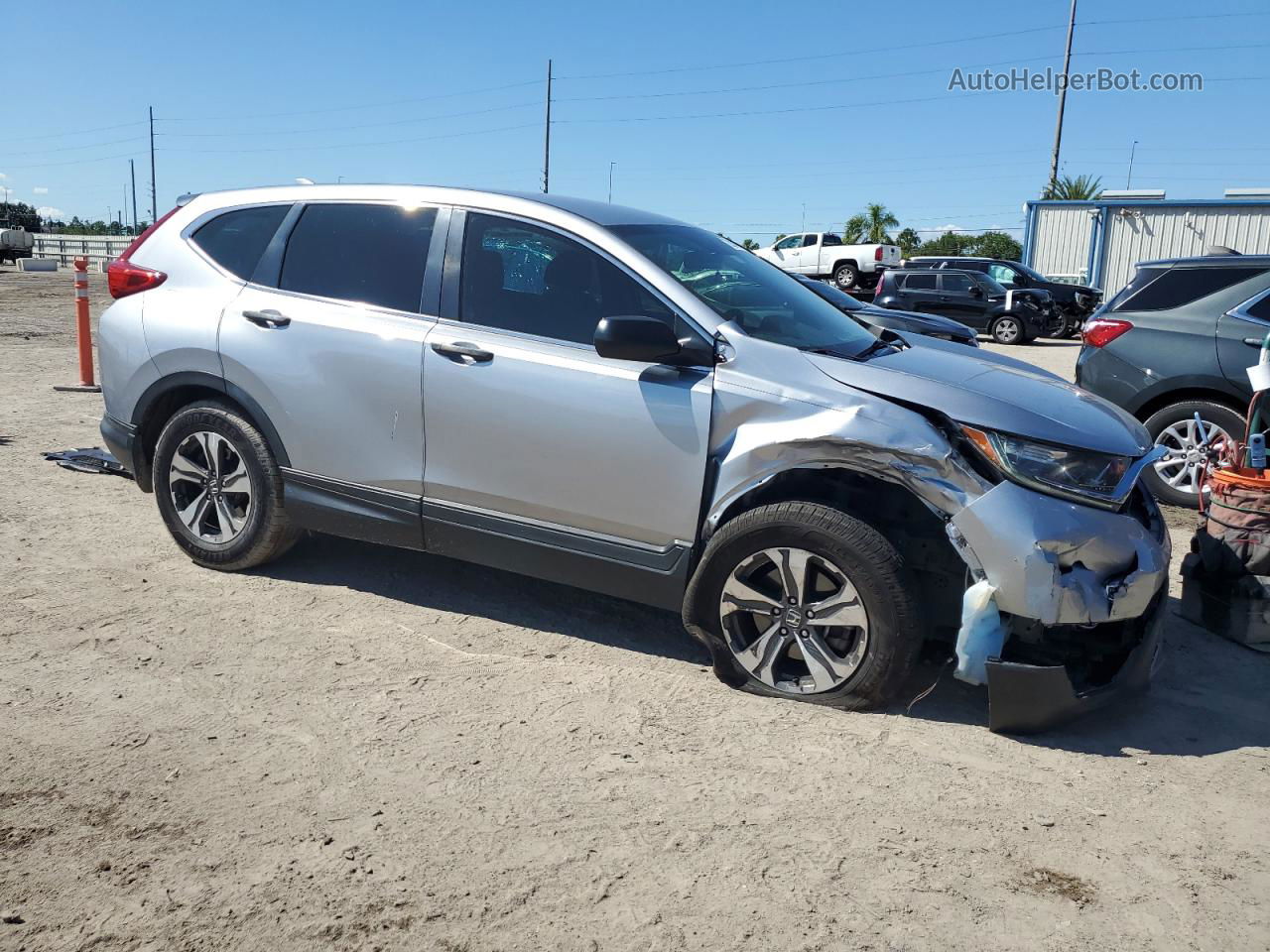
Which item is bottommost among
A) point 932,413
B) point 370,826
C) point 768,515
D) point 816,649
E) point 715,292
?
point 370,826

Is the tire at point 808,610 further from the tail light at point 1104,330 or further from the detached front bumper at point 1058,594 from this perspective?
the tail light at point 1104,330

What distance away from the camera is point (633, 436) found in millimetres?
4023

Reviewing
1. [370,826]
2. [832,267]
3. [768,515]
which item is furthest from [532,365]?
[832,267]

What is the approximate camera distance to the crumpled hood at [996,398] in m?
3.68

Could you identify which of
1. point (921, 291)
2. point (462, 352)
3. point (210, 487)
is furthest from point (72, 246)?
point (462, 352)

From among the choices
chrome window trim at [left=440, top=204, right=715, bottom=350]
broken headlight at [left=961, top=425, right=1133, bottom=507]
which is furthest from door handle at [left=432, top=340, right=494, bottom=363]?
broken headlight at [left=961, top=425, right=1133, bottom=507]

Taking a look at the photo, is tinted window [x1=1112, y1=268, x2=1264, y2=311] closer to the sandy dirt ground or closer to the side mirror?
the sandy dirt ground

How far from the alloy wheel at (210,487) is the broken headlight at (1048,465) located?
3278 millimetres

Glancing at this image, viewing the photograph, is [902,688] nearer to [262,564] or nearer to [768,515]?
[768,515]

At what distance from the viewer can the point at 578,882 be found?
9.25ft

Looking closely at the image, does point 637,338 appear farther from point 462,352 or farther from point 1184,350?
point 1184,350

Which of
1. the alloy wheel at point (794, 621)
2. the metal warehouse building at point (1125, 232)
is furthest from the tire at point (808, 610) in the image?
the metal warehouse building at point (1125, 232)

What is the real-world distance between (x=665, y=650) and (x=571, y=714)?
77 centimetres

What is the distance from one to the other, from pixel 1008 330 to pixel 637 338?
2090 centimetres
